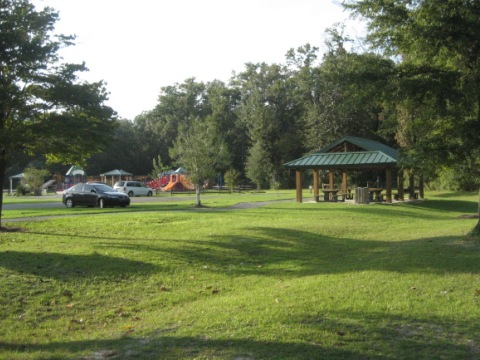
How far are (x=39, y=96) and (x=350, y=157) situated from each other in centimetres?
1941

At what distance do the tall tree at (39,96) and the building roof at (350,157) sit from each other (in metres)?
16.3

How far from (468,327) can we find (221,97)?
80.7m

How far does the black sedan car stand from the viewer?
1072 inches

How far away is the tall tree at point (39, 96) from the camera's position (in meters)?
14.3

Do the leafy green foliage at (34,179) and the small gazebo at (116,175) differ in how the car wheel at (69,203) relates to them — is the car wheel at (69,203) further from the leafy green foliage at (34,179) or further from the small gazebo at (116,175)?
the small gazebo at (116,175)

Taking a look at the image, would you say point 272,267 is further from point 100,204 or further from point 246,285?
point 100,204

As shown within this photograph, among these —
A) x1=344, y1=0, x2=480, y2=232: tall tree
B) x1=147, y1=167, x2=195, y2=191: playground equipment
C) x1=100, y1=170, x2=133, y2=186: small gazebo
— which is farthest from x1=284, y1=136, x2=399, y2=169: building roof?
x1=100, y1=170, x2=133, y2=186: small gazebo

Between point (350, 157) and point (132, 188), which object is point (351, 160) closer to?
point (350, 157)

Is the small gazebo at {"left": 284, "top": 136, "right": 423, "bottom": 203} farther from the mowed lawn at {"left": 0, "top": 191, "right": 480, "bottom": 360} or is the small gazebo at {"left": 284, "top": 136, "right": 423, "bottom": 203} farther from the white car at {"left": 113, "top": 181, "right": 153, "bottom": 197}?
the white car at {"left": 113, "top": 181, "right": 153, "bottom": 197}

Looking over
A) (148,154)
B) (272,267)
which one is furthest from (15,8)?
(148,154)

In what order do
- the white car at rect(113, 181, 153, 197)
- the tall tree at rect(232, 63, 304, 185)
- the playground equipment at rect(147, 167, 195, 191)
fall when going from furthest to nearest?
1. the tall tree at rect(232, 63, 304, 185)
2. the playground equipment at rect(147, 167, 195, 191)
3. the white car at rect(113, 181, 153, 197)

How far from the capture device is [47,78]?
1483 cm

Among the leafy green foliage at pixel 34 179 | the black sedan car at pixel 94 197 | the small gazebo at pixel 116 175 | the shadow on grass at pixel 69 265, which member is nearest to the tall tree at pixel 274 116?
the small gazebo at pixel 116 175

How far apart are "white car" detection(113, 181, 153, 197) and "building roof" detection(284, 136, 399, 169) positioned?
21252 mm
